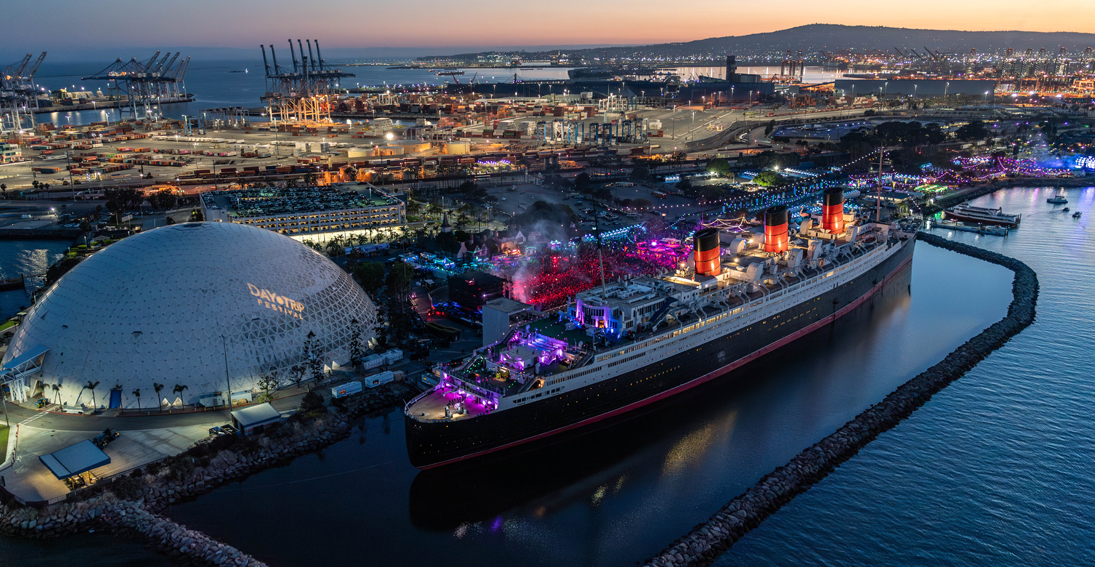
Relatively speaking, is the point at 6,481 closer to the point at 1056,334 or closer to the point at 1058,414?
the point at 1058,414

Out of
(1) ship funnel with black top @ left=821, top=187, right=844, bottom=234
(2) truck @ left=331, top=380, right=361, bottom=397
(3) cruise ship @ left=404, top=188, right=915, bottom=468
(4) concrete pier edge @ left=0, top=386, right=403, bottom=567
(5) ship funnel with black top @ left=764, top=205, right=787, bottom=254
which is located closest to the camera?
(4) concrete pier edge @ left=0, top=386, right=403, bottom=567

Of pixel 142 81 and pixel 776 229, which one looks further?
pixel 142 81

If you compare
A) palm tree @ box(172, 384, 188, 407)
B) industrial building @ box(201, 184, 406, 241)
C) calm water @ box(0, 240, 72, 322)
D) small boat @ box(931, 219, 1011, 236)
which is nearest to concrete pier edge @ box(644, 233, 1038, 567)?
palm tree @ box(172, 384, 188, 407)

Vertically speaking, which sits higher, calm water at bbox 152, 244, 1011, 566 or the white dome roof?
the white dome roof

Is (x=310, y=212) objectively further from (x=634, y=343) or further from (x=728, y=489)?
(x=728, y=489)

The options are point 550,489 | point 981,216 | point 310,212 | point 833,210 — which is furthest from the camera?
point 981,216

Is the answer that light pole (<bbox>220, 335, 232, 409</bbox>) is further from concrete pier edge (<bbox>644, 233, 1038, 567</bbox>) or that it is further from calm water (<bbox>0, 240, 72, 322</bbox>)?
calm water (<bbox>0, 240, 72, 322</bbox>)

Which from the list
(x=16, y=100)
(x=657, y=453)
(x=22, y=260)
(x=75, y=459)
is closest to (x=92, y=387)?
(x=75, y=459)

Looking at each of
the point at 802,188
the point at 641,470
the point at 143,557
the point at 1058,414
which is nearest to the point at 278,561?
the point at 143,557
